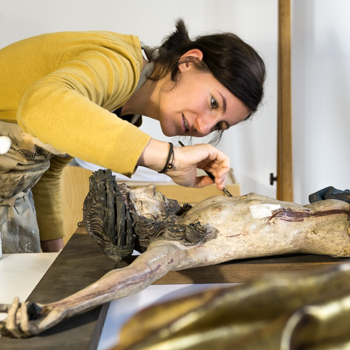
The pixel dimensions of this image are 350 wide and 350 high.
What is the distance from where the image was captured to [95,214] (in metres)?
0.96

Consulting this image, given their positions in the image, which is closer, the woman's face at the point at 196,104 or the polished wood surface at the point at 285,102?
the woman's face at the point at 196,104

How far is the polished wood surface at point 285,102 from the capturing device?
2.46 metres

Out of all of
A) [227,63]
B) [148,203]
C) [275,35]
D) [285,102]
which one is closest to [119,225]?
[148,203]

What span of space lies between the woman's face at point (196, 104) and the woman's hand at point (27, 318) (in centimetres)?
79

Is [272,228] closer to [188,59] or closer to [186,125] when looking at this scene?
[186,125]

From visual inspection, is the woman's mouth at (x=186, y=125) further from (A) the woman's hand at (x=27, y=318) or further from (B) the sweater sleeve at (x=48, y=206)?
(A) the woman's hand at (x=27, y=318)

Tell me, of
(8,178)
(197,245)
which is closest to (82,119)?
(197,245)

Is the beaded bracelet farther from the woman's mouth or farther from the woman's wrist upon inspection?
the woman's mouth

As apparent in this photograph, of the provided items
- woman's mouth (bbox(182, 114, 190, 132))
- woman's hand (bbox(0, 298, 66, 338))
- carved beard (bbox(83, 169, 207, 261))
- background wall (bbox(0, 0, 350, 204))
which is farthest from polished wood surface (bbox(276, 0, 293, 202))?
woman's hand (bbox(0, 298, 66, 338))

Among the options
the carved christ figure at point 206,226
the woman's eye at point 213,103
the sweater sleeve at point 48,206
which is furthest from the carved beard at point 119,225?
the sweater sleeve at point 48,206

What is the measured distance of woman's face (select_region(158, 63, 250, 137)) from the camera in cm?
126

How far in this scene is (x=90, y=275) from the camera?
0.90m

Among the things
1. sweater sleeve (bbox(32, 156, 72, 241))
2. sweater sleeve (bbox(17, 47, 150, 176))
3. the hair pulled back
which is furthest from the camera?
sweater sleeve (bbox(32, 156, 72, 241))

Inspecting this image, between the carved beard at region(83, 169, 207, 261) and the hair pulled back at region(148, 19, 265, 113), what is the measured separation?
51cm
